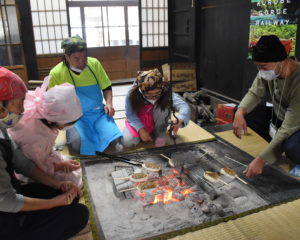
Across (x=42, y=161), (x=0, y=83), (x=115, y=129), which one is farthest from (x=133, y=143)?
(x=0, y=83)

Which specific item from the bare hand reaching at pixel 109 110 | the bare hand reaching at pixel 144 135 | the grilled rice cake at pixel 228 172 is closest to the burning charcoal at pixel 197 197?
the grilled rice cake at pixel 228 172

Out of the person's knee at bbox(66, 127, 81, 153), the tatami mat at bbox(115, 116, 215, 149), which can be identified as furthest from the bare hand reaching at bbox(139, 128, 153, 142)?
the person's knee at bbox(66, 127, 81, 153)

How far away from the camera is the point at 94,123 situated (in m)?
3.59

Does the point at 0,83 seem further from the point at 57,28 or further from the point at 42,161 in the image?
the point at 57,28

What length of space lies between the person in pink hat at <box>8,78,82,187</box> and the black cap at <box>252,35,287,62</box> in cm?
166

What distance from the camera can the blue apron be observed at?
329cm

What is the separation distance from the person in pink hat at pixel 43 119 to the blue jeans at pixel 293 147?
195 cm

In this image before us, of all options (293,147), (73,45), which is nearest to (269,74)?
(293,147)

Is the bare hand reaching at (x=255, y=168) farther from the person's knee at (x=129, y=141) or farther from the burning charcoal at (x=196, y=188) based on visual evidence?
the person's knee at (x=129, y=141)

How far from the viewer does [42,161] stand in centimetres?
221

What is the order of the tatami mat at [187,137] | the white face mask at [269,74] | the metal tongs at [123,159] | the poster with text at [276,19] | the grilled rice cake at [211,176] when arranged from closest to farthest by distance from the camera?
the grilled rice cake at [211,176], the white face mask at [269,74], the metal tongs at [123,159], the tatami mat at [187,137], the poster with text at [276,19]

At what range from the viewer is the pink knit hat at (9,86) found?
5.43ft

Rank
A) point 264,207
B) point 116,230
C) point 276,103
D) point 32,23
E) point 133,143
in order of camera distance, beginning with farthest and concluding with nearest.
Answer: point 32,23
point 133,143
point 276,103
point 264,207
point 116,230

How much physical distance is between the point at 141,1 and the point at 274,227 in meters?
6.83
